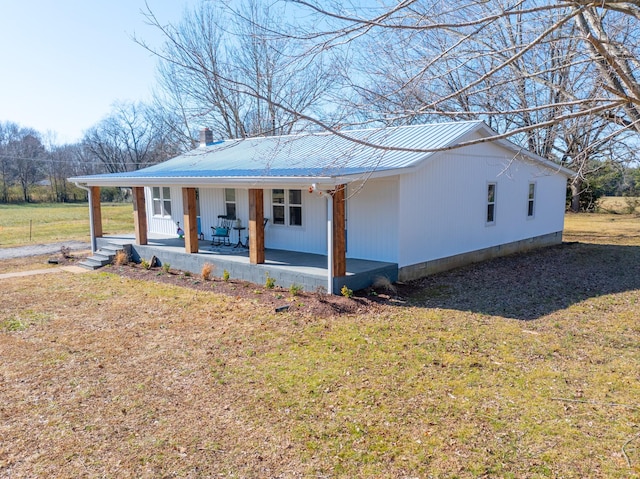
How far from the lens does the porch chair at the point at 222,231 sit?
13094 millimetres

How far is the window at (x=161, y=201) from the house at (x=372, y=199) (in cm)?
8

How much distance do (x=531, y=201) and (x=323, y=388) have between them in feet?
42.3

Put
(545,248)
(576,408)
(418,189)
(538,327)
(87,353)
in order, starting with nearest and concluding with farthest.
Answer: (576,408) < (87,353) < (538,327) < (418,189) < (545,248)

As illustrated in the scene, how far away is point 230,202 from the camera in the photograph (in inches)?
552

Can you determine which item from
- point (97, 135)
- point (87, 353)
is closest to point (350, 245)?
point (87, 353)

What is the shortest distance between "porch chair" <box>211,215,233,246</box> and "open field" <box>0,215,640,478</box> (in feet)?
12.7

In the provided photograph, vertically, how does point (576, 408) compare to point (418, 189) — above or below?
below

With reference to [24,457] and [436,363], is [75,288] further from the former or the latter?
[436,363]

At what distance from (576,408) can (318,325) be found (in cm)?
389

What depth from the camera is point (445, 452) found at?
393cm

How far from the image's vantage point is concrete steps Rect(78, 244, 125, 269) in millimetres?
13359

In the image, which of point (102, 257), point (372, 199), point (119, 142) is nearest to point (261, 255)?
point (372, 199)

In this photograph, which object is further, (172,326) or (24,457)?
(172,326)

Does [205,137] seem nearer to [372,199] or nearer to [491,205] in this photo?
[372,199]
